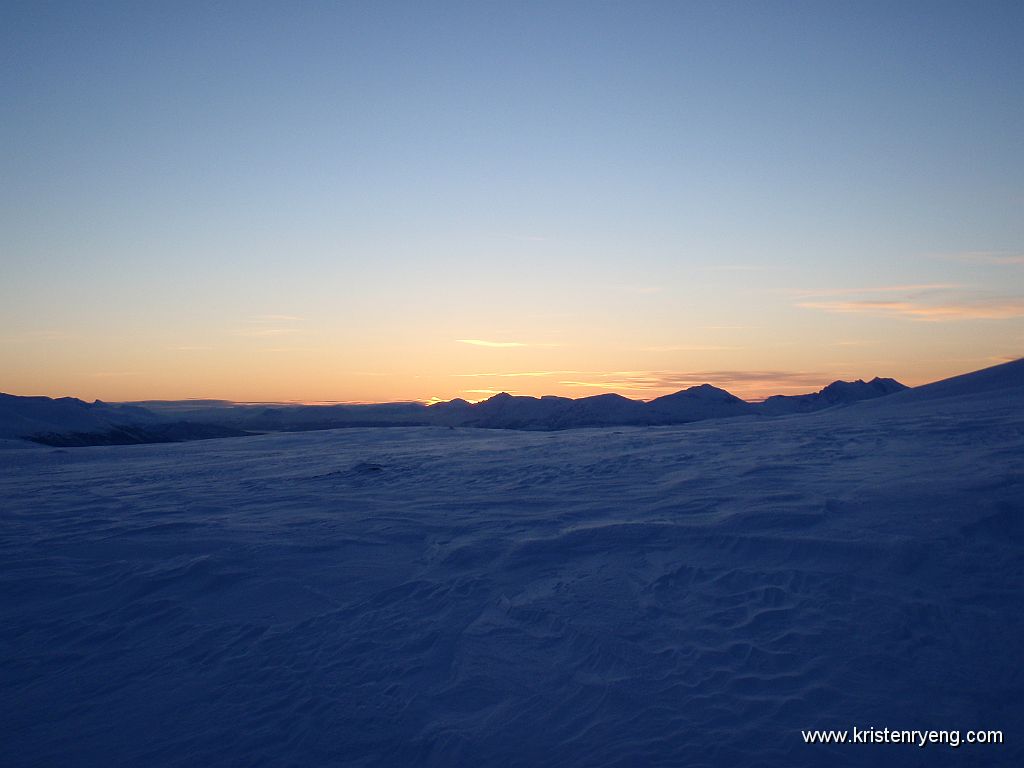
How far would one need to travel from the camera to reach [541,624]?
17.7 ft

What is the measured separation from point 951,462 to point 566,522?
211 inches

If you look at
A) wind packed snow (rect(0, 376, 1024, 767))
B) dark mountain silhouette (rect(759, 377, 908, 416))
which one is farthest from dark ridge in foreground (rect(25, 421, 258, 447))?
dark mountain silhouette (rect(759, 377, 908, 416))

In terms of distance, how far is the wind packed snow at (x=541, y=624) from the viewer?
13.4 feet

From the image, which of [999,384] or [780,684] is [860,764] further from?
[999,384]

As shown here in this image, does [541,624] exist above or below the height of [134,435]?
above

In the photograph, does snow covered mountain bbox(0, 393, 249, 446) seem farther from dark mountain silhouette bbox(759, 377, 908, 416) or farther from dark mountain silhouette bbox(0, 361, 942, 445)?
dark mountain silhouette bbox(759, 377, 908, 416)

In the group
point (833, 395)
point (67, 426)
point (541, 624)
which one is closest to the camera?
point (541, 624)

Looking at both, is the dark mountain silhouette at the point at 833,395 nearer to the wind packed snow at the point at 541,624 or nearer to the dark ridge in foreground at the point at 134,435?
the dark ridge in foreground at the point at 134,435

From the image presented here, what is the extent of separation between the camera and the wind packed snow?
4.08m

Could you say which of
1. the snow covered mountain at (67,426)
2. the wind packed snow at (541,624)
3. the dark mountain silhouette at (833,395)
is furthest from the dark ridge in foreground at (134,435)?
the dark mountain silhouette at (833,395)

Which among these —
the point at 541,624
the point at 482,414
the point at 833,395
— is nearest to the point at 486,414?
the point at 482,414

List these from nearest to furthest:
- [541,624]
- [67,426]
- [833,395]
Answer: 1. [541,624]
2. [67,426]
3. [833,395]

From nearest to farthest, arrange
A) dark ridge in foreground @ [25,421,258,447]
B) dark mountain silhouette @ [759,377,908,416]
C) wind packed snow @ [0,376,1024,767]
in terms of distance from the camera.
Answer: wind packed snow @ [0,376,1024,767], dark ridge in foreground @ [25,421,258,447], dark mountain silhouette @ [759,377,908,416]

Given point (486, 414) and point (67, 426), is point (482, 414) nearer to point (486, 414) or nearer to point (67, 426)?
point (486, 414)
